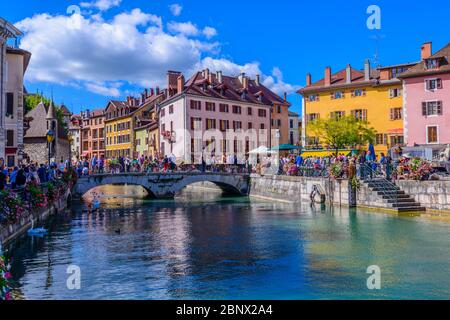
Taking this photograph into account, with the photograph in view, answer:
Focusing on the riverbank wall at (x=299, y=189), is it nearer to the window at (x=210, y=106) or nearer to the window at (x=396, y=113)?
the window at (x=210, y=106)

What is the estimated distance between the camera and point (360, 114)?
56.0m

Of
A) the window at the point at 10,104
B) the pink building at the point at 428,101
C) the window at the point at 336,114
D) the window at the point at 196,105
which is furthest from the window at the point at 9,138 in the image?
the window at the point at 336,114

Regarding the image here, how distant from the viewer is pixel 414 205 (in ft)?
85.8

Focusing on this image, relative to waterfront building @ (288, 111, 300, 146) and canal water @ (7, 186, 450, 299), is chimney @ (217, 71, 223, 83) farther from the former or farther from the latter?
canal water @ (7, 186, 450, 299)

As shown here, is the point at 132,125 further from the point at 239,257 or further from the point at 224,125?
the point at 239,257

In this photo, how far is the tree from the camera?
2107 inches

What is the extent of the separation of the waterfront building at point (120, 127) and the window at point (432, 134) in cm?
5278

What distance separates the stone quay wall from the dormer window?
21.5m

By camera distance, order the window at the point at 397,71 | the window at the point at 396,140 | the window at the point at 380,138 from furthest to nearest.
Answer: the window at the point at 380,138 < the window at the point at 397,71 < the window at the point at 396,140

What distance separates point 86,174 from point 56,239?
1874 cm

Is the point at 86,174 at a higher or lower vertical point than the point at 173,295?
higher

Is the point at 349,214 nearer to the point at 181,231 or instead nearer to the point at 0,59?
the point at 181,231

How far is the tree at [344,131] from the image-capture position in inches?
2107
